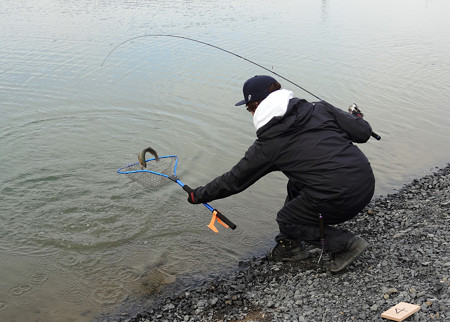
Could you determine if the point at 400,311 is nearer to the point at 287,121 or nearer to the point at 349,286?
the point at 349,286

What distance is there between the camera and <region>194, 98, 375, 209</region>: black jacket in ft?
16.5

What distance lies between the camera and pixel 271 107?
496 centimetres

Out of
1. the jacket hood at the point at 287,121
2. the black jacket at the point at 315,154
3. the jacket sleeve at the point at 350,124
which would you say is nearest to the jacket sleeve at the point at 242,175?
the black jacket at the point at 315,154

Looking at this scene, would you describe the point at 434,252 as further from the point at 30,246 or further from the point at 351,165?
the point at 30,246

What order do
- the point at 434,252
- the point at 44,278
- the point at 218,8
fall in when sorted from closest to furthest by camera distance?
the point at 434,252 < the point at 44,278 < the point at 218,8

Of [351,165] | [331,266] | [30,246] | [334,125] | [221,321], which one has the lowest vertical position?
[30,246]

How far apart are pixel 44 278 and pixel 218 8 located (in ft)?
77.8

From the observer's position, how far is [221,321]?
530 cm

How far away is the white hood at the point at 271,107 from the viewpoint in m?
4.95

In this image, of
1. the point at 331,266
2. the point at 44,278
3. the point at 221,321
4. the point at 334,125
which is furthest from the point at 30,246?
the point at 334,125

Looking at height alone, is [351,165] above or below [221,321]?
above

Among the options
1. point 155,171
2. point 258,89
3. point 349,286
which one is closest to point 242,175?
point 258,89

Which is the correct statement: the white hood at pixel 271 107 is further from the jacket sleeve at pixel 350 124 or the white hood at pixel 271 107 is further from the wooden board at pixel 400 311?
the wooden board at pixel 400 311

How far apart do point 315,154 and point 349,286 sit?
1625 mm
